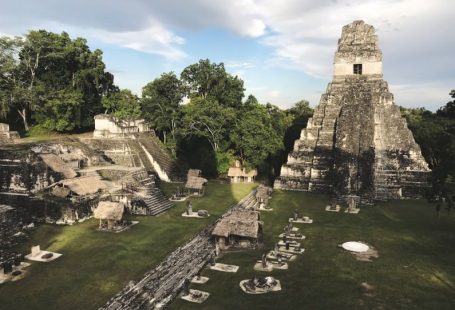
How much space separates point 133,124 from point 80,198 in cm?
1511

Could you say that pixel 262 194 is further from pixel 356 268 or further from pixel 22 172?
pixel 22 172

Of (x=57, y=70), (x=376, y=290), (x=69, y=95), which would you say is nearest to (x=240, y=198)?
(x=376, y=290)

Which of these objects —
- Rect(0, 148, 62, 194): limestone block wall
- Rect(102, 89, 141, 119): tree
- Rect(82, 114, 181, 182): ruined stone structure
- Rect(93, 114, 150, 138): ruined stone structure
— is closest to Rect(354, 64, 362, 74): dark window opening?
Rect(82, 114, 181, 182): ruined stone structure

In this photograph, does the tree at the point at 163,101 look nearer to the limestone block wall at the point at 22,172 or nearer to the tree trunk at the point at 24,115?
the tree trunk at the point at 24,115

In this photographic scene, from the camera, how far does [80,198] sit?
2356 centimetres

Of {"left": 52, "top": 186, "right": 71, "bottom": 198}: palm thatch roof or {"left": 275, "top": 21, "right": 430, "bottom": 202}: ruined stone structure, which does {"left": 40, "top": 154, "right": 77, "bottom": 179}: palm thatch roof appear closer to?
{"left": 52, "top": 186, "right": 71, "bottom": 198}: palm thatch roof

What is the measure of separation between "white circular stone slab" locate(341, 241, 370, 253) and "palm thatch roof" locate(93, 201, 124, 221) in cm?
1259

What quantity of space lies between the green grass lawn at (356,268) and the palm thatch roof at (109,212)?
23.0ft

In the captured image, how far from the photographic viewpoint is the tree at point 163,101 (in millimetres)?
40125

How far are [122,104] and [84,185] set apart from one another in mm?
20512

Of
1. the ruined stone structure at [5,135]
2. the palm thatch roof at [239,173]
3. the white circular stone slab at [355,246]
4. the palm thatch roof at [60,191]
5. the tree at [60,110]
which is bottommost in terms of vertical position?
the white circular stone slab at [355,246]

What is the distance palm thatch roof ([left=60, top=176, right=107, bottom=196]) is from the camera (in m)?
24.0

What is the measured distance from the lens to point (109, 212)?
69.8ft

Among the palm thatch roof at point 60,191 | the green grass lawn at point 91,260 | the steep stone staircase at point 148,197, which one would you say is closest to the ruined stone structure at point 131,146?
the steep stone staircase at point 148,197
